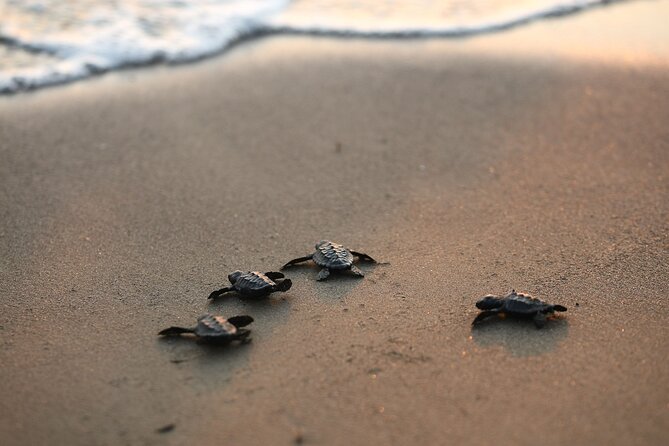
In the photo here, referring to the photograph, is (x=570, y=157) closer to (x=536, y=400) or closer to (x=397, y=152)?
(x=397, y=152)

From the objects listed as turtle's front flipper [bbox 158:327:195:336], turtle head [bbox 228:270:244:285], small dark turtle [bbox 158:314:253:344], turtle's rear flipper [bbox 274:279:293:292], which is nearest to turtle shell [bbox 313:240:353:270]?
turtle's rear flipper [bbox 274:279:293:292]

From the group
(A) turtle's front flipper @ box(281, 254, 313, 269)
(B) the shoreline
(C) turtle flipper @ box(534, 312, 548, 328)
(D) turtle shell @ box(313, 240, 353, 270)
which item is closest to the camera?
(C) turtle flipper @ box(534, 312, 548, 328)

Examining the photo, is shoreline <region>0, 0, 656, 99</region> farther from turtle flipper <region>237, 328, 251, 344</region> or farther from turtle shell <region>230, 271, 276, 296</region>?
turtle flipper <region>237, 328, 251, 344</region>

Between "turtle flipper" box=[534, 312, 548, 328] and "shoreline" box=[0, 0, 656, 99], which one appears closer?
"turtle flipper" box=[534, 312, 548, 328]

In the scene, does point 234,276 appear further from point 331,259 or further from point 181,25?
point 181,25

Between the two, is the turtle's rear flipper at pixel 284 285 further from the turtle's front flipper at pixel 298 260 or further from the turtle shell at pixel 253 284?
the turtle's front flipper at pixel 298 260

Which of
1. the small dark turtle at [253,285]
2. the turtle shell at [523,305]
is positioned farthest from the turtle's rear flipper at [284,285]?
the turtle shell at [523,305]
